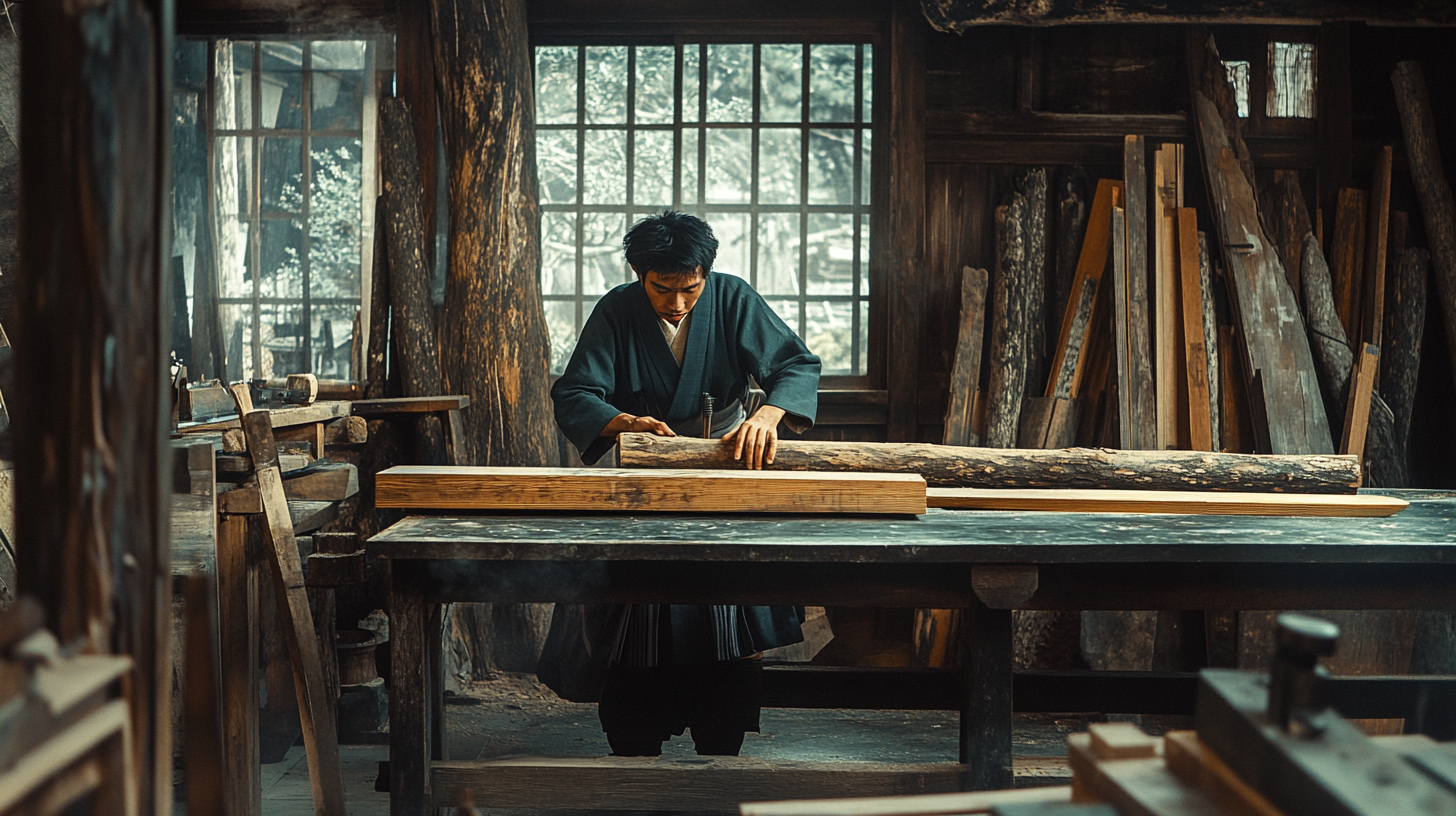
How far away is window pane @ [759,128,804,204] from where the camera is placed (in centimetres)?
461

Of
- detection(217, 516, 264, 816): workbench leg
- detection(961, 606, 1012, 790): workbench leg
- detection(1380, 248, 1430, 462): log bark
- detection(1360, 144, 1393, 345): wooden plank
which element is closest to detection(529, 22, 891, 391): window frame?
detection(1360, 144, 1393, 345): wooden plank

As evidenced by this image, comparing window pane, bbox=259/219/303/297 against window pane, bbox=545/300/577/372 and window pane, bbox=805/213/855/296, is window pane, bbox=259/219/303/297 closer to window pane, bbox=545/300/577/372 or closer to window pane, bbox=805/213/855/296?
window pane, bbox=545/300/577/372

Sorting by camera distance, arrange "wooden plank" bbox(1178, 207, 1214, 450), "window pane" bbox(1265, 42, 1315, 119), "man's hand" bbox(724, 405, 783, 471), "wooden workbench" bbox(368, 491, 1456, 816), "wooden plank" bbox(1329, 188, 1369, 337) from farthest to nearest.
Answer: "window pane" bbox(1265, 42, 1315, 119) → "wooden plank" bbox(1329, 188, 1369, 337) → "wooden plank" bbox(1178, 207, 1214, 450) → "man's hand" bbox(724, 405, 783, 471) → "wooden workbench" bbox(368, 491, 1456, 816)

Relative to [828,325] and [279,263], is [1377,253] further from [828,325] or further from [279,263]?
[279,263]

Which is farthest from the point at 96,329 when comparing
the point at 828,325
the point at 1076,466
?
the point at 828,325

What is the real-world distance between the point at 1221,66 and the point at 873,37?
152 centimetres

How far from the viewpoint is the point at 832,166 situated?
15.1 feet

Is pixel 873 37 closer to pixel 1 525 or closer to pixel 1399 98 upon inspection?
pixel 1399 98

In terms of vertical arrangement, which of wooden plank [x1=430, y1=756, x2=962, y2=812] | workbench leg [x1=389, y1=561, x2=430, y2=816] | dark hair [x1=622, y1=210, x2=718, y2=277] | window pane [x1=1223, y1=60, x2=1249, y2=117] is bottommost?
wooden plank [x1=430, y1=756, x2=962, y2=812]

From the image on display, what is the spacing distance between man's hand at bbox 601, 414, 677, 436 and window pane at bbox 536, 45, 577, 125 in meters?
2.22

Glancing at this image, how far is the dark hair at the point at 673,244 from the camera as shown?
10.0ft

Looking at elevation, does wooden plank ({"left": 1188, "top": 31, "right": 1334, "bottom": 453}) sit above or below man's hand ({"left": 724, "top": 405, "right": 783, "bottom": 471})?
above

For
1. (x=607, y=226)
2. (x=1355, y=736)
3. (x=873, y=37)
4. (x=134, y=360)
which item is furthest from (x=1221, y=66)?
(x=134, y=360)

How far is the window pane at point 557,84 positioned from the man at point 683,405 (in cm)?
163
